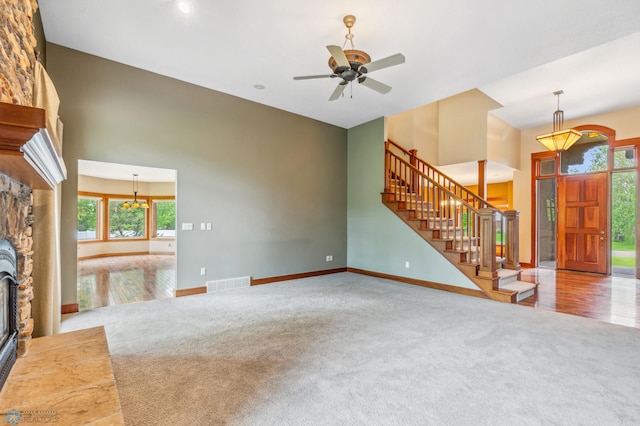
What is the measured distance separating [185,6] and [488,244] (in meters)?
5.21

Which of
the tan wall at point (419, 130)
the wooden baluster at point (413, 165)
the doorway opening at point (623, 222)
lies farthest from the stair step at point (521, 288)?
the tan wall at point (419, 130)

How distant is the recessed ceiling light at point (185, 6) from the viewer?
9.73 feet

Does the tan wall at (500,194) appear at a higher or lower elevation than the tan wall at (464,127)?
lower

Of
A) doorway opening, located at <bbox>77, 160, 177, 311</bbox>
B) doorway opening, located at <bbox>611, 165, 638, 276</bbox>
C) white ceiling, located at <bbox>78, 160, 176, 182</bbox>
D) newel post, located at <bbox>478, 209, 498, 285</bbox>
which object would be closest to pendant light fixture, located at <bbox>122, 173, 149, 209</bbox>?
doorway opening, located at <bbox>77, 160, 177, 311</bbox>

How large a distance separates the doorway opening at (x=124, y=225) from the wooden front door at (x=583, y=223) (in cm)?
955

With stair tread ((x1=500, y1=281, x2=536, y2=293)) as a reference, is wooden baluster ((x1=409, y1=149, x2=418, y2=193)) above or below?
above

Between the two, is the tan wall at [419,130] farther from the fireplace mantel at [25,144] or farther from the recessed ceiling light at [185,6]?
the fireplace mantel at [25,144]

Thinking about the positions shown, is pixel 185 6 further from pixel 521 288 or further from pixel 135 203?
pixel 135 203

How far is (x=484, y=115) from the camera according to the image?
6855 millimetres

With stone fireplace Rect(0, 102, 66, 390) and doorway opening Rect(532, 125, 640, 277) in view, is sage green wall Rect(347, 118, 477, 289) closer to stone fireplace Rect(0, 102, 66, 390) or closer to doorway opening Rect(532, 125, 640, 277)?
doorway opening Rect(532, 125, 640, 277)

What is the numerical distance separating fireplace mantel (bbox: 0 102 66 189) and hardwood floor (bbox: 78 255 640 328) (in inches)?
132

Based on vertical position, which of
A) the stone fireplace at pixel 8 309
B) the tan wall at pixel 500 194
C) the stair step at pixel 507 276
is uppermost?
the tan wall at pixel 500 194

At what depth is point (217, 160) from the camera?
511 cm

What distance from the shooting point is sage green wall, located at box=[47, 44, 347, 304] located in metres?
3.95
